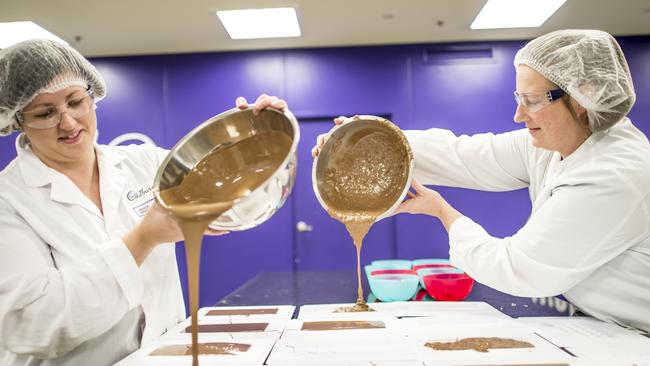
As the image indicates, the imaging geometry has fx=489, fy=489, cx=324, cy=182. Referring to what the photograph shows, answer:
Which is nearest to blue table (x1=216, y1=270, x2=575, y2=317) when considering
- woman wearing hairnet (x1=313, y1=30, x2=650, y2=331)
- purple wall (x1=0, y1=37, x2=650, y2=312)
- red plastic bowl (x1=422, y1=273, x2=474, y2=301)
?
red plastic bowl (x1=422, y1=273, x2=474, y2=301)

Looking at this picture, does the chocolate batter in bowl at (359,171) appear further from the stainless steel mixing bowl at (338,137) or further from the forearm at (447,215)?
the forearm at (447,215)

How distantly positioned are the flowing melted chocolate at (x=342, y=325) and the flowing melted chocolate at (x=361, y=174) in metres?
0.20

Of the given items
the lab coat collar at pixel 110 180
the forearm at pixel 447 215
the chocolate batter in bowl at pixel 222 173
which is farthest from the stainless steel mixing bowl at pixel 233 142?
the forearm at pixel 447 215

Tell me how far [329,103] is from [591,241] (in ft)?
9.64

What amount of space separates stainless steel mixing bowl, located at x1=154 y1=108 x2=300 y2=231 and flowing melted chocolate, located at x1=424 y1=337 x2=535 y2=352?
471mm

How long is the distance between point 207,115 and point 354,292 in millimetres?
2644

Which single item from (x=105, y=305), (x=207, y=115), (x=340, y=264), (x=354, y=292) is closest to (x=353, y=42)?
(x=207, y=115)

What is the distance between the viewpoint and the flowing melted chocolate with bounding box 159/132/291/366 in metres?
1.03

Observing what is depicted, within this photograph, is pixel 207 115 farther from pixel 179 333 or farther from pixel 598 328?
pixel 598 328

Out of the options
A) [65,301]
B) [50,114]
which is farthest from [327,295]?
[50,114]

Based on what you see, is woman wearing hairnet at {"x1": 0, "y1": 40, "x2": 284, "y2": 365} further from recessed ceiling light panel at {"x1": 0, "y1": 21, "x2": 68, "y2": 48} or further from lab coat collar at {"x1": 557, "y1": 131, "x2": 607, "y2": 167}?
recessed ceiling light panel at {"x1": 0, "y1": 21, "x2": 68, "y2": 48}

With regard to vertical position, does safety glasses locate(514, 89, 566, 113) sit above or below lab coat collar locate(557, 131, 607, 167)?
above

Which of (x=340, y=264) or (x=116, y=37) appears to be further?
(x=340, y=264)

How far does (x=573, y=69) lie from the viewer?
1.30m
